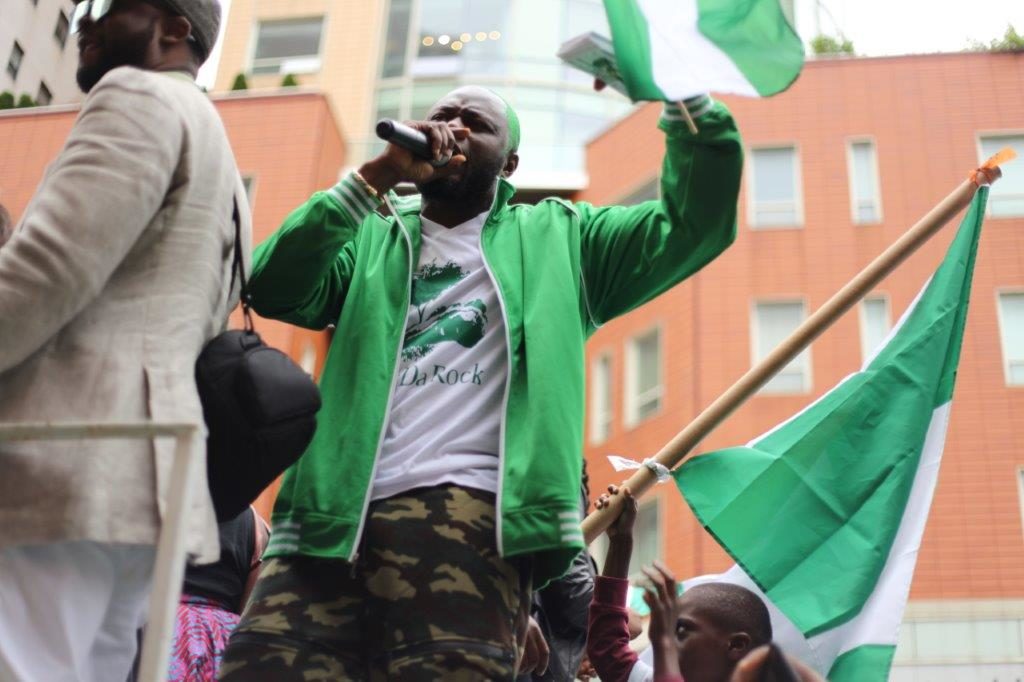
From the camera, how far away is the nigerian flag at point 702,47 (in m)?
3.50

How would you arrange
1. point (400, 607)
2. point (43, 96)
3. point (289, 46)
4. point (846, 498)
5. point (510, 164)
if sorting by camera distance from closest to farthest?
1. point (400, 607)
2. point (510, 164)
3. point (846, 498)
4. point (43, 96)
5. point (289, 46)

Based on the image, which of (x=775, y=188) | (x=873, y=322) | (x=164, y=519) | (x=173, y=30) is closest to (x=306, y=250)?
(x=173, y=30)

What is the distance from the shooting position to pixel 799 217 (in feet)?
68.9

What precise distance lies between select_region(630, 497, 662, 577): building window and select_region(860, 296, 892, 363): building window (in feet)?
11.2

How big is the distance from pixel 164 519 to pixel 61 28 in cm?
234

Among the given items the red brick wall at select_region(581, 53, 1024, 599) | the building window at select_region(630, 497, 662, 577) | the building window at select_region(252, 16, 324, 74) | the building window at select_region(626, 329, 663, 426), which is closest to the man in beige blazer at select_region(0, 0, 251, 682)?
the red brick wall at select_region(581, 53, 1024, 599)

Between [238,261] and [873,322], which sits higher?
[873,322]

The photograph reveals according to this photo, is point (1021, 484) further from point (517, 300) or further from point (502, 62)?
point (517, 300)

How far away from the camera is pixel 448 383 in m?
Answer: 3.43

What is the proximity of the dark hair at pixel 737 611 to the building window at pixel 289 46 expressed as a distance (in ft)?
77.4

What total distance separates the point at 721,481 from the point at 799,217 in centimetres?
1611

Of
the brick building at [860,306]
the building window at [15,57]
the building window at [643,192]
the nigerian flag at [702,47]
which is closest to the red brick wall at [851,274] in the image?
the brick building at [860,306]

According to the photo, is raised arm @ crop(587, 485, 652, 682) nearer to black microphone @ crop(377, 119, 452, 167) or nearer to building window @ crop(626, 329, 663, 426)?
black microphone @ crop(377, 119, 452, 167)

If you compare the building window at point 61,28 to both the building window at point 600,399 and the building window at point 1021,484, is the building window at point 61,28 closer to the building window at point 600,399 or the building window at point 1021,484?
the building window at point 1021,484
